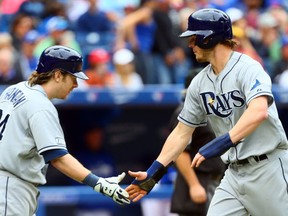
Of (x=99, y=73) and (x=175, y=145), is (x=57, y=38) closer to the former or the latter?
(x=99, y=73)

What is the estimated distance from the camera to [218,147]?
20.2 feet

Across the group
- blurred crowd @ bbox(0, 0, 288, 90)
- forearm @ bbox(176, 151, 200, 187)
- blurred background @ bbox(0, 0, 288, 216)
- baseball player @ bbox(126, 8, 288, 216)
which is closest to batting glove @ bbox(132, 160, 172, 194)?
baseball player @ bbox(126, 8, 288, 216)

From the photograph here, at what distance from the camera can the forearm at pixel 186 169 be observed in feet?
26.5

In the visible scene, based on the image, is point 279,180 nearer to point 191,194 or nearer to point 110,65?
point 191,194

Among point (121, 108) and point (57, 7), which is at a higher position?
point (57, 7)

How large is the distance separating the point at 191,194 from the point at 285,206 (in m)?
1.85

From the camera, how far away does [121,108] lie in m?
12.5

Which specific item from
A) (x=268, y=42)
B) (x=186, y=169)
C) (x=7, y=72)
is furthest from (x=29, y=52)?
(x=186, y=169)

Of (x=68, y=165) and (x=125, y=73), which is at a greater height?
(x=68, y=165)

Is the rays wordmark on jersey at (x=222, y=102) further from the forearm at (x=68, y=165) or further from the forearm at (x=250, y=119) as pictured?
the forearm at (x=68, y=165)

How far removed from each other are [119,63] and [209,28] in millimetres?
5845

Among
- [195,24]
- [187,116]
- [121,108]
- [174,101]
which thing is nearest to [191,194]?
[187,116]

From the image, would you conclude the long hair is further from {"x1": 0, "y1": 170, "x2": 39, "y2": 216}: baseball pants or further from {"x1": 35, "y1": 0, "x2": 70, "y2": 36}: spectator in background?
{"x1": 35, "y1": 0, "x2": 70, "y2": 36}: spectator in background

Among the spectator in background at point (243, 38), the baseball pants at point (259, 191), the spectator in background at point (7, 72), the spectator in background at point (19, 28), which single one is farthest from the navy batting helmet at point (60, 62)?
the spectator in background at point (19, 28)
